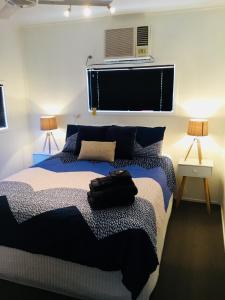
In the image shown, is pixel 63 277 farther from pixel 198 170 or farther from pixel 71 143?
pixel 198 170

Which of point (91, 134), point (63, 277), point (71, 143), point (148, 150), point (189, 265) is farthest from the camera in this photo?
point (71, 143)

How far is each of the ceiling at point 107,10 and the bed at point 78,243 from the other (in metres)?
2.13

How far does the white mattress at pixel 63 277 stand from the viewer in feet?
5.42

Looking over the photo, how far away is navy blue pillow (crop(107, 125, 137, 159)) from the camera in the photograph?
2949mm

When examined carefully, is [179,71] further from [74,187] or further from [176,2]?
[74,187]

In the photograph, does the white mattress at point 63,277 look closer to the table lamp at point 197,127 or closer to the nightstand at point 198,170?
the nightstand at point 198,170

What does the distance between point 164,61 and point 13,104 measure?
90.5 inches

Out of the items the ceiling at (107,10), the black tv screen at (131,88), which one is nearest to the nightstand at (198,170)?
the black tv screen at (131,88)

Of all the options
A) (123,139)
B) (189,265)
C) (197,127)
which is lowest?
(189,265)

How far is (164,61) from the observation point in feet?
10.5

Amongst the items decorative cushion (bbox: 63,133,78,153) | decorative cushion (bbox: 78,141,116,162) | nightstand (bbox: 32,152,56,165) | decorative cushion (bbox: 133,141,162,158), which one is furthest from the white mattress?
nightstand (bbox: 32,152,56,165)

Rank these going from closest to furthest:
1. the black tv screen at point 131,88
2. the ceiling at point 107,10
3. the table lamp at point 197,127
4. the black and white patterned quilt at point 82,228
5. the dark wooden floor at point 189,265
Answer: the black and white patterned quilt at point 82,228, the dark wooden floor at point 189,265, the ceiling at point 107,10, the table lamp at point 197,127, the black tv screen at point 131,88

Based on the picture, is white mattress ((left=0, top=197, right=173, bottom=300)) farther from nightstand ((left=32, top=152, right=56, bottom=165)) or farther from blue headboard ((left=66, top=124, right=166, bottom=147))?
nightstand ((left=32, top=152, right=56, bottom=165))

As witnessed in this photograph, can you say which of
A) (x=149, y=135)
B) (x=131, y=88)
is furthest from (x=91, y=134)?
(x=131, y=88)
